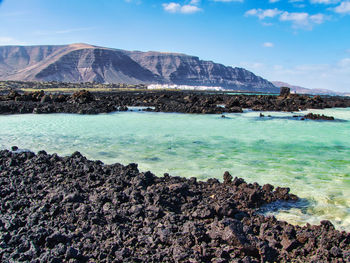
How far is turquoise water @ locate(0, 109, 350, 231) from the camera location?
7745mm

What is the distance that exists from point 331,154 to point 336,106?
1520 inches

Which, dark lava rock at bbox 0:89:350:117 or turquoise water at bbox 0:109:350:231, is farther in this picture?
dark lava rock at bbox 0:89:350:117

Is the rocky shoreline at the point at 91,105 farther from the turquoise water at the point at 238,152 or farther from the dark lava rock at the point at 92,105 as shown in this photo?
the turquoise water at the point at 238,152

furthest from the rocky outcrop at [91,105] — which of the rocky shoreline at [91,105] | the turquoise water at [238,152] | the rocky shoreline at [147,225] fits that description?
the rocky shoreline at [147,225]

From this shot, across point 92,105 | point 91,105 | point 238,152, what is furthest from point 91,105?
point 238,152

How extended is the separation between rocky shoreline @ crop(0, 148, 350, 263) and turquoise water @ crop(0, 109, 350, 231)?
1.09 metres

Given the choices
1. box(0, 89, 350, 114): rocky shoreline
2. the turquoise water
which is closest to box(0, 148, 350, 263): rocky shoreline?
the turquoise water

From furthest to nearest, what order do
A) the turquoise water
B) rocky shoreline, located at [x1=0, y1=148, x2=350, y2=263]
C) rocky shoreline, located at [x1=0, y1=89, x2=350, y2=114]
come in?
1. rocky shoreline, located at [x1=0, y1=89, x2=350, y2=114]
2. the turquoise water
3. rocky shoreline, located at [x1=0, y1=148, x2=350, y2=263]

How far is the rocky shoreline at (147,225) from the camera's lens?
446cm

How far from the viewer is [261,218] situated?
225 inches

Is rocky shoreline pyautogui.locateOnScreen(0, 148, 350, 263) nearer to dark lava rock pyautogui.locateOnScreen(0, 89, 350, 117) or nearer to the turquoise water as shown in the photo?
the turquoise water

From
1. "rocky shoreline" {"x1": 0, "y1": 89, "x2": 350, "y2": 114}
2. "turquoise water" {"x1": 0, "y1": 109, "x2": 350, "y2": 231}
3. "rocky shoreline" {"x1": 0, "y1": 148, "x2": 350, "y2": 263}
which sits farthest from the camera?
"rocky shoreline" {"x1": 0, "y1": 89, "x2": 350, "y2": 114}

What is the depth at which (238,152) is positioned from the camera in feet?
41.8

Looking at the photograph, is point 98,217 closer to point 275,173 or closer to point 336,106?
point 275,173
